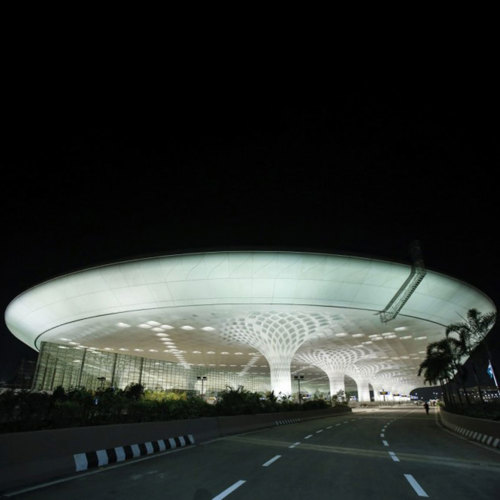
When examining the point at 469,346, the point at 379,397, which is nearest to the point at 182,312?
the point at 469,346

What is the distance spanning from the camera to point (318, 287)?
35625mm

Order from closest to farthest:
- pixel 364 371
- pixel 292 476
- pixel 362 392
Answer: pixel 292 476
pixel 364 371
pixel 362 392

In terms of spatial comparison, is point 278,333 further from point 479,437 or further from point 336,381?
point 336,381

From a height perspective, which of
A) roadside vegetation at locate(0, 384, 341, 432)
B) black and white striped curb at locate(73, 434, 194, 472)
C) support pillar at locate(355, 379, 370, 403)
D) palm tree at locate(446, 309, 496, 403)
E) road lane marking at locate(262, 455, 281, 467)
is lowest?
road lane marking at locate(262, 455, 281, 467)

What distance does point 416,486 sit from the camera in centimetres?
789

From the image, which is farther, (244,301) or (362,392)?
(362,392)

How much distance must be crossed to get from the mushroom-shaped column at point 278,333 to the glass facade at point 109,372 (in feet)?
72.7

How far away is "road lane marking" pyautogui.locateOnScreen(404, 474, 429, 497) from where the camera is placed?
7.19 metres

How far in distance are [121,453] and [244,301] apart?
25522 millimetres

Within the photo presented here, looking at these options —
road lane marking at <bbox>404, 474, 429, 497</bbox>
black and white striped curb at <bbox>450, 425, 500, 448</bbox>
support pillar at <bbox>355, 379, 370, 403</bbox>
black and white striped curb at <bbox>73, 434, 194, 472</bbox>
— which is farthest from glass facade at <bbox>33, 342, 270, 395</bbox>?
road lane marking at <bbox>404, 474, 429, 497</bbox>

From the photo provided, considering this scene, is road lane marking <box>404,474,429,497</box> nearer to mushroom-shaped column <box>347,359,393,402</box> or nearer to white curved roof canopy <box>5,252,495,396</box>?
white curved roof canopy <box>5,252,495,396</box>

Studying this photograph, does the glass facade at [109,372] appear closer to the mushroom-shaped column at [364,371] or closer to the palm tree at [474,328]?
the mushroom-shaped column at [364,371]

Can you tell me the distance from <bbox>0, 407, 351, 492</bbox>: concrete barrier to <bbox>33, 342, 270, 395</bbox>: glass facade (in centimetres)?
4089

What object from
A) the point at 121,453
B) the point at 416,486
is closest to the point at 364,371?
the point at 121,453
